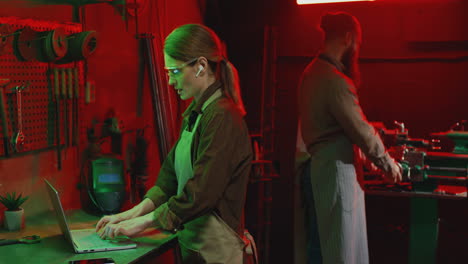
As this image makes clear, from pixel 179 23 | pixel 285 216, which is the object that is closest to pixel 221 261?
pixel 179 23

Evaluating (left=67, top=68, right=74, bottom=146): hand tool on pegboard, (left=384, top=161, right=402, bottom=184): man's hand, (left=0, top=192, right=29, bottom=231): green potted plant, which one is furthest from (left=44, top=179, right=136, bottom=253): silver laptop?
(left=384, top=161, right=402, bottom=184): man's hand

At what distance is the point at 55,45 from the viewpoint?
2240mm

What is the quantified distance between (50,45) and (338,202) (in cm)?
173

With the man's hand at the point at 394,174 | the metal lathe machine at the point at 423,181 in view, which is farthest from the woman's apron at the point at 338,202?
the metal lathe machine at the point at 423,181

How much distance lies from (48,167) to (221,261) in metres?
1.08

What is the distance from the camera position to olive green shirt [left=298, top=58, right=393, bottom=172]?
9.29ft

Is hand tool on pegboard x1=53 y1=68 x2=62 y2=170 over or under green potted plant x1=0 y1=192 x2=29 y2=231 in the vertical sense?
over

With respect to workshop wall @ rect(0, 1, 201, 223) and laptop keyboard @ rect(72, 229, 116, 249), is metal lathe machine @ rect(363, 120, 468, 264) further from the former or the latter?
laptop keyboard @ rect(72, 229, 116, 249)

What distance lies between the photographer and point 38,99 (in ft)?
7.63

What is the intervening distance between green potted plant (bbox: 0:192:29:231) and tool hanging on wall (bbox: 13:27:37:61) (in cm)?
60

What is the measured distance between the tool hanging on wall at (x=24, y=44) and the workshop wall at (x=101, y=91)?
0.28 feet

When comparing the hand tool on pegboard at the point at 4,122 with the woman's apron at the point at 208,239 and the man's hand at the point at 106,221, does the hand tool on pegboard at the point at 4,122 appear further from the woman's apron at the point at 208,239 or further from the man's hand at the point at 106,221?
the woman's apron at the point at 208,239

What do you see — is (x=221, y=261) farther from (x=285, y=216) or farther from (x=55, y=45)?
(x=285, y=216)

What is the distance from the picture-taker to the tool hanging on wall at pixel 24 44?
218 centimetres
